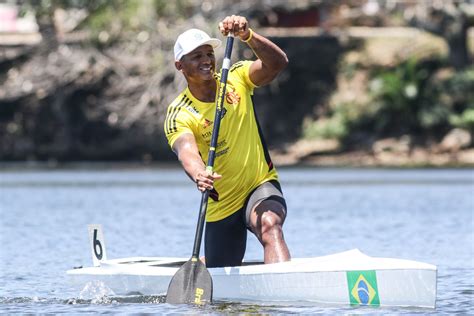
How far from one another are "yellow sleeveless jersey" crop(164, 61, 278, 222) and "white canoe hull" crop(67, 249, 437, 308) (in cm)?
82

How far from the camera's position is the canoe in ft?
44.4

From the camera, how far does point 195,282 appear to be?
14.5 meters

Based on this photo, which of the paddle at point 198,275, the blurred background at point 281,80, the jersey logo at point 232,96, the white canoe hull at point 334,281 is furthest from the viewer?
the blurred background at point 281,80

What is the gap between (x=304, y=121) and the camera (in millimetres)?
60938

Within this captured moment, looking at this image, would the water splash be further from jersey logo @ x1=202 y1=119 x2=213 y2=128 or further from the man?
jersey logo @ x1=202 y1=119 x2=213 y2=128

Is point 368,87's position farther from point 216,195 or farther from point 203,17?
point 216,195

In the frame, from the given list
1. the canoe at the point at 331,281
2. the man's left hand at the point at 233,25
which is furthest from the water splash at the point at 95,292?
the man's left hand at the point at 233,25

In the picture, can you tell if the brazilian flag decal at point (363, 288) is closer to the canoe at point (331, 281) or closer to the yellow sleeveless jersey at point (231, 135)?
the canoe at point (331, 281)

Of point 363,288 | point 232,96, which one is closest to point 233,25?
point 232,96

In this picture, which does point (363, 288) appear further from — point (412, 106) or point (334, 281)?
point (412, 106)

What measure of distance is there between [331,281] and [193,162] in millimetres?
1834

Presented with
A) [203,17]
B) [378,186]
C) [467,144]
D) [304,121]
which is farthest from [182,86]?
[378,186]

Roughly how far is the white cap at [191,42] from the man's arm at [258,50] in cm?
27

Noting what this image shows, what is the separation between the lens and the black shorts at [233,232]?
14352mm
